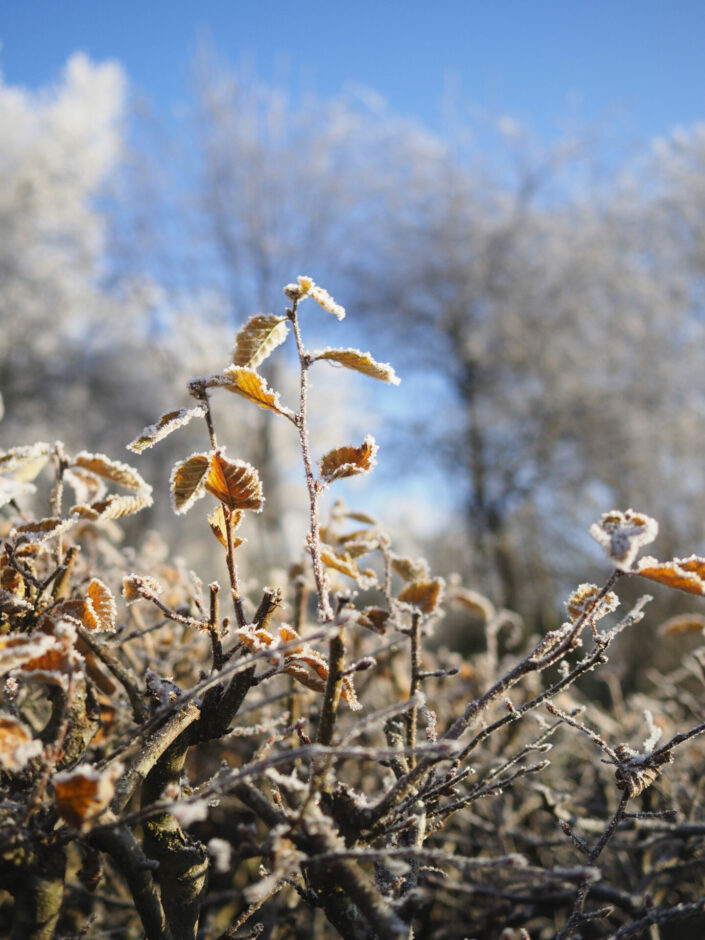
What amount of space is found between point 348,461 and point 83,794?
0.40 meters

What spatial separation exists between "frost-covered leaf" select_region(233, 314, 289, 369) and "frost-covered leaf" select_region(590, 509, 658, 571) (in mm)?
388

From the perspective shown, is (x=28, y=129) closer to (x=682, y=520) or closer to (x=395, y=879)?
(x=682, y=520)

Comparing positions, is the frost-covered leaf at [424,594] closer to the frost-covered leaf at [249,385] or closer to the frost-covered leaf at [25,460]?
the frost-covered leaf at [249,385]

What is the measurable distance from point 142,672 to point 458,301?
11.7 m

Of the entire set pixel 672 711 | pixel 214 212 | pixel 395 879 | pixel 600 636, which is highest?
pixel 214 212

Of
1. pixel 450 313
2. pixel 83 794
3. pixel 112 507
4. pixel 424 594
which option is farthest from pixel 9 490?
pixel 450 313

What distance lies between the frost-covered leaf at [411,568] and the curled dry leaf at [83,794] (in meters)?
0.55

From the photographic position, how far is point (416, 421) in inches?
473

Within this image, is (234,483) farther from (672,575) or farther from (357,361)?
(672,575)

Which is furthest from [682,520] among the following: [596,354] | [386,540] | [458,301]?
[386,540]

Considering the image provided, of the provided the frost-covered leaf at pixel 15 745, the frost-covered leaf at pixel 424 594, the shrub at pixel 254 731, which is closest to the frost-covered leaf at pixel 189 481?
the shrub at pixel 254 731

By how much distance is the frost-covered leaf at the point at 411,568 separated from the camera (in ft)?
3.17

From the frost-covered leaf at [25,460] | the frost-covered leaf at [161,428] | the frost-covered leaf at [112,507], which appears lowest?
the frost-covered leaf at [161,428]

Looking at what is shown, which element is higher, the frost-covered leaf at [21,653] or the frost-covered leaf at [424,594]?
the frost-covered leaf at [424,594]
